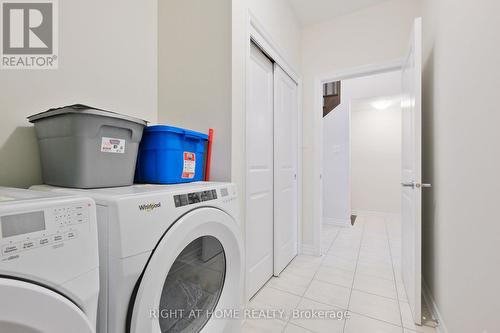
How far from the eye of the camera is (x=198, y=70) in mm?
1442

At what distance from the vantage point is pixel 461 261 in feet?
3.67

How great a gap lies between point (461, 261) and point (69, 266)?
62.5 inches

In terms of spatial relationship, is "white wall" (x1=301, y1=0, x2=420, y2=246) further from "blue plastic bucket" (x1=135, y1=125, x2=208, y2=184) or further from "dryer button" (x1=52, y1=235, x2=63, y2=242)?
"dryer button" (x1=52, y1=235, x2=63, y2=242)

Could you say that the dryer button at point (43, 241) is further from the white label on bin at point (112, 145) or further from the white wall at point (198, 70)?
the white wall at point (198, 70)

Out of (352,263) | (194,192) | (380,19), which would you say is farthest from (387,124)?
(194,192)

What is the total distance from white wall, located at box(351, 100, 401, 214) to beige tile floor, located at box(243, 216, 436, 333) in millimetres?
1909

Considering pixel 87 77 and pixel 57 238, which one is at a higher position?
pixel 87 77

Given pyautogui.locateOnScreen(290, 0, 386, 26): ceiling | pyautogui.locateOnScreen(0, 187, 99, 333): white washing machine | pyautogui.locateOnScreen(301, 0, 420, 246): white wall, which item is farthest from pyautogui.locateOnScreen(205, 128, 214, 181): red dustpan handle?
pyautogui.locateOnScreen(290, 0, 386, 26): ceiling

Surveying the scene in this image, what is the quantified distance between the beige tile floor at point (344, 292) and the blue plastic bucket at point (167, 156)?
109cm

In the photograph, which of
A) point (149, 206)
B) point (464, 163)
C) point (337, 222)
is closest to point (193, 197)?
point (149, 206)

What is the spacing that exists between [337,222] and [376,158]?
1856 millimetres

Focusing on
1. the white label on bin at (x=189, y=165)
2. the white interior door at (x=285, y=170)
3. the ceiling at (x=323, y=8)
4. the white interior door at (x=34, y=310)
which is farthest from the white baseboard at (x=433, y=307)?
the ceiling at (x=323, y=8)

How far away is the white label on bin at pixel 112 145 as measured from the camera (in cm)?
92

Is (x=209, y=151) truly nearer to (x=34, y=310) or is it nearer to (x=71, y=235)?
(x=71, y=235)
